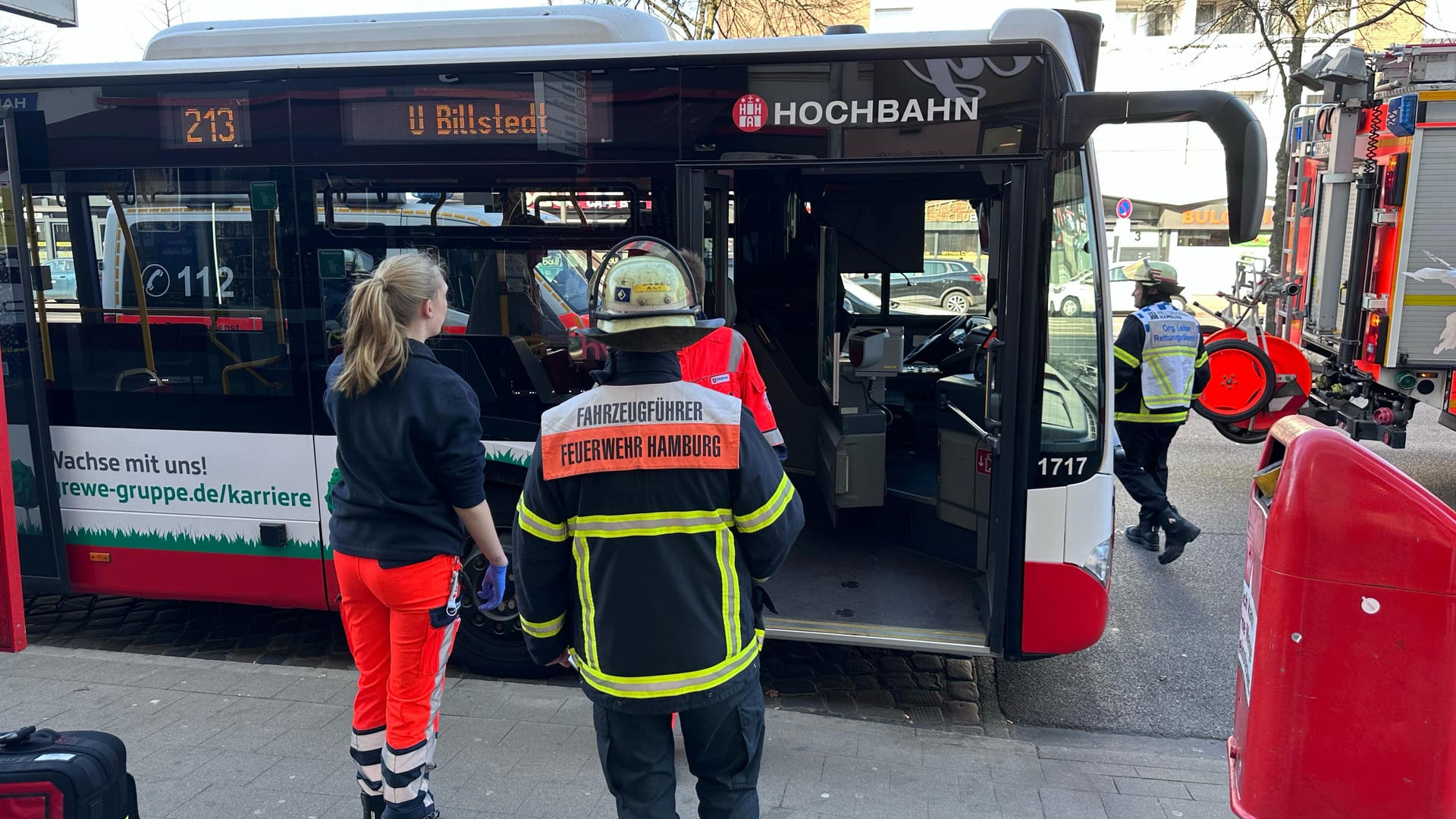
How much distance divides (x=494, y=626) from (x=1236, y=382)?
7.17 meters

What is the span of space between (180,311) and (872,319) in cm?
466

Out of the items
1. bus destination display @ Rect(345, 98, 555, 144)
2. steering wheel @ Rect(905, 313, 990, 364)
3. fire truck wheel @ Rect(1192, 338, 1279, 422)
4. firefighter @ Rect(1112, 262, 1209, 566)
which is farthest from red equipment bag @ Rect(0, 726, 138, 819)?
fire truck wheel @ Rect(1192, 338, 1279, 422)

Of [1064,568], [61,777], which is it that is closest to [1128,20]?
[1064,568]

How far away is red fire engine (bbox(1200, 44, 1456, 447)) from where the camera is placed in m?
7.92

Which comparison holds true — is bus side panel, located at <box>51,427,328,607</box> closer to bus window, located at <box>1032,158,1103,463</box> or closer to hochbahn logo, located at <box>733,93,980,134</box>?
hochbahn logo, located at <box>733,93,980,134</box>

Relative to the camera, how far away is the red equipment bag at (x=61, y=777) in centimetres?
274

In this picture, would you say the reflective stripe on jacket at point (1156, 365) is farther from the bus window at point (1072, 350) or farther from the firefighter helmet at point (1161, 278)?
the bus window at point (1072, 350)

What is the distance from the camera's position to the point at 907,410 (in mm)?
6891

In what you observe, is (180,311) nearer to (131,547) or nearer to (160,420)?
(160,420)

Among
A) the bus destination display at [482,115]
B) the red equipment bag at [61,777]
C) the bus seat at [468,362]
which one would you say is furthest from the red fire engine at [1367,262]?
the red equipment bag at [61,777]

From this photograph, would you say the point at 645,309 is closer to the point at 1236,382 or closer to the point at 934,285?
the point at 934,285

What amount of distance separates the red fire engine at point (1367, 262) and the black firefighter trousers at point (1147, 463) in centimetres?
268

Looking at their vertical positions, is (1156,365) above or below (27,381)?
below

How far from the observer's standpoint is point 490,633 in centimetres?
486
